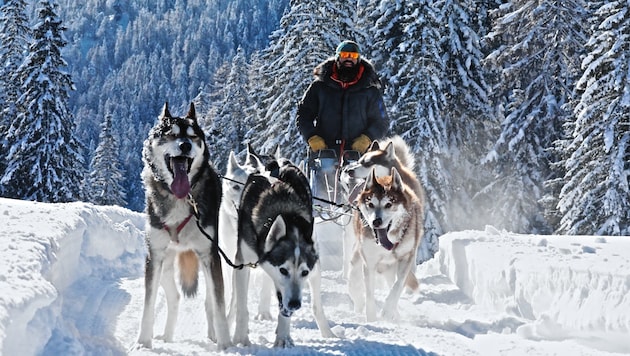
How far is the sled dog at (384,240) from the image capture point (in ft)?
19.5

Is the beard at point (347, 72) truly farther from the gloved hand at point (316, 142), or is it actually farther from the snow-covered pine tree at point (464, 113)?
the snow-covered pine tree at point (464, 113)

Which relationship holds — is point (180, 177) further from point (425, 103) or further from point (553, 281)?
point (425, 103)

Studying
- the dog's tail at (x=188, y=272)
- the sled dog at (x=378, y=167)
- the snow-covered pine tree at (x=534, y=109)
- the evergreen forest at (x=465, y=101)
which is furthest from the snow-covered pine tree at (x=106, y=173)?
the dog's tail at (x=188, y=272)

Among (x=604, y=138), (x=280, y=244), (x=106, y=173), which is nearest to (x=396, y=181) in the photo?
(x=280, y=244)

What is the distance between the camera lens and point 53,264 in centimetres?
563

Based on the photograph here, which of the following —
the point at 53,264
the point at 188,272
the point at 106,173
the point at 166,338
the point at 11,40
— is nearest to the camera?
the point at 166,338

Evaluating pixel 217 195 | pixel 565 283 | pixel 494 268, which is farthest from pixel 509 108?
pixel 217 195

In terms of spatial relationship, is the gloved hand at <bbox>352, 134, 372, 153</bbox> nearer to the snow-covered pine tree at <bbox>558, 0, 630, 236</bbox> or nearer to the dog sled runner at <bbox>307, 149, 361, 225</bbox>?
the dog sled runner at <bbox>307, 149, 361, 225</bbox>

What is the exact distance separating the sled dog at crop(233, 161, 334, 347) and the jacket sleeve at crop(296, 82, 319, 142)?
2.74 m

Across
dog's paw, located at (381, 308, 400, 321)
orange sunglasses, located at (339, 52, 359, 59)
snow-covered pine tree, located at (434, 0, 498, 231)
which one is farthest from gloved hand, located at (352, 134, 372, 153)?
snow-covered pine tree, located at (434, 0, 498, 231)

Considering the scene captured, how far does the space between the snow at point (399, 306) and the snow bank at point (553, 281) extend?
0.4 inches

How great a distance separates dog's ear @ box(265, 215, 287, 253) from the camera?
4.48 m

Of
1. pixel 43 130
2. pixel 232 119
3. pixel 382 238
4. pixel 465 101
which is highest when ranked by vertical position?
pixel 232 119

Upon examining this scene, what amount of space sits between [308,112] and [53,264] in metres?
3.86
